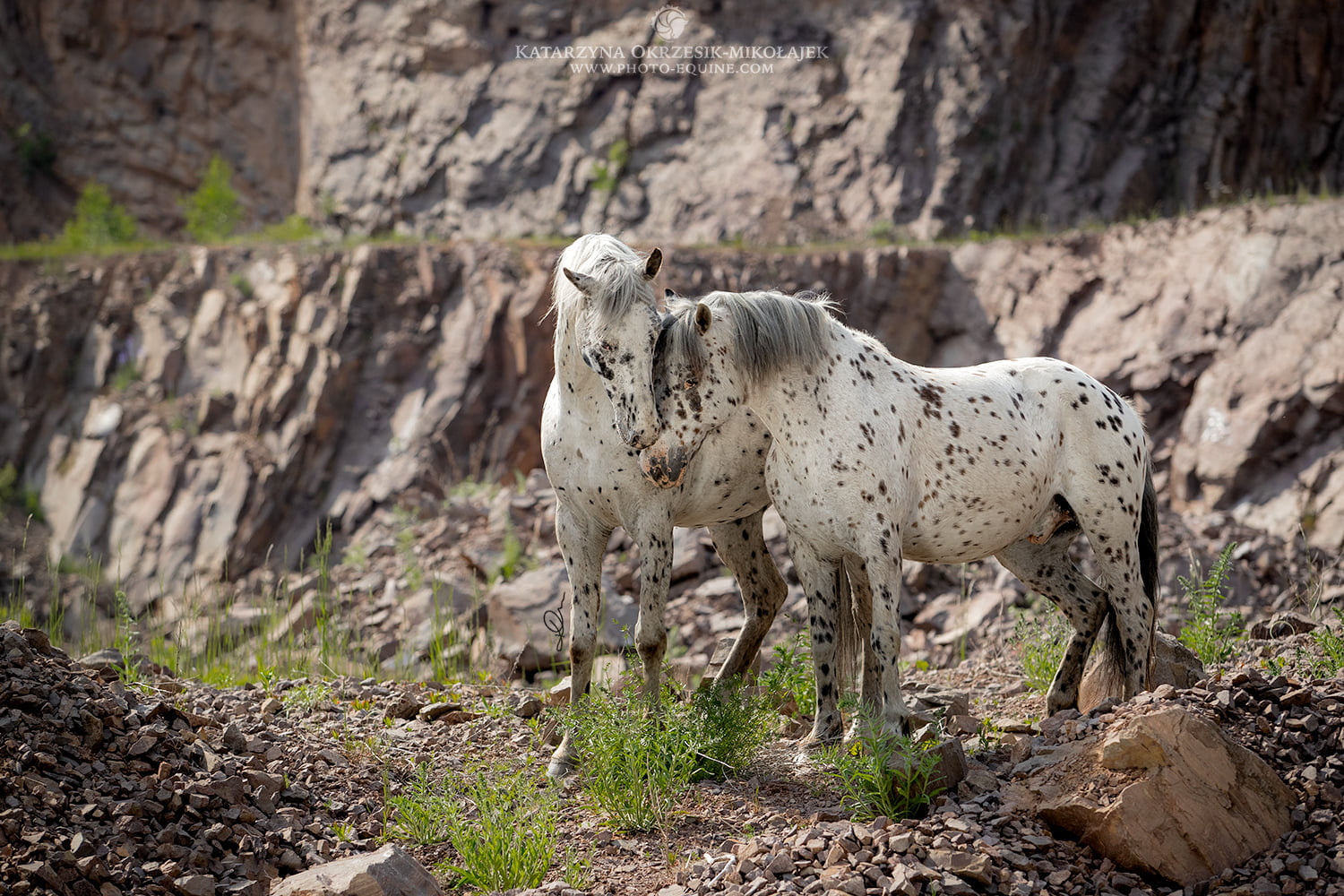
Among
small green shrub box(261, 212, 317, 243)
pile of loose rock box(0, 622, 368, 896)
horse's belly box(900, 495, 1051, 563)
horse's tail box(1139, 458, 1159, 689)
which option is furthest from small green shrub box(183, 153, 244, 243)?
horse's tail box(1139, 458, 1159, 689)

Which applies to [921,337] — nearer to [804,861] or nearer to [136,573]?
[136,573]

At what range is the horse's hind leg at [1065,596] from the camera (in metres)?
6.03

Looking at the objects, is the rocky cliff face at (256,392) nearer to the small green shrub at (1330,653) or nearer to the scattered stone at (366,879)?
the small green shrub at (1330,653)

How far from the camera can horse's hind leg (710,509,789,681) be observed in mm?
6352

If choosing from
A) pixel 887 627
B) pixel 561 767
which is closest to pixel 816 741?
pixel 887 627

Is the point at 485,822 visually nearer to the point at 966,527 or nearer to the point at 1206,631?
the point at 966,527

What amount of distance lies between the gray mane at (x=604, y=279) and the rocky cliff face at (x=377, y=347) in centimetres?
1005

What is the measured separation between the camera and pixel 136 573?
1592 centimetres

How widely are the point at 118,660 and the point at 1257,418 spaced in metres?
12.4

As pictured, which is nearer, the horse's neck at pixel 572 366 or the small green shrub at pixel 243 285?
the horse's neck at pixel 572 366

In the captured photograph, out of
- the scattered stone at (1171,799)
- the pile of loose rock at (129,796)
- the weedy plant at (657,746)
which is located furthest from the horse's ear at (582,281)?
the scattered stone at (1171,799)

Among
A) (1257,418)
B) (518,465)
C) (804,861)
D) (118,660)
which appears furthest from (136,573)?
(1257,418)

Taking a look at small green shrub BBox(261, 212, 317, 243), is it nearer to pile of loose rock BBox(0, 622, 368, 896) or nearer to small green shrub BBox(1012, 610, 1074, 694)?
pile of loose rock BBox(0, 622, 368, 896)

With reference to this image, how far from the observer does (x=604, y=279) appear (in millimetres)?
5281
